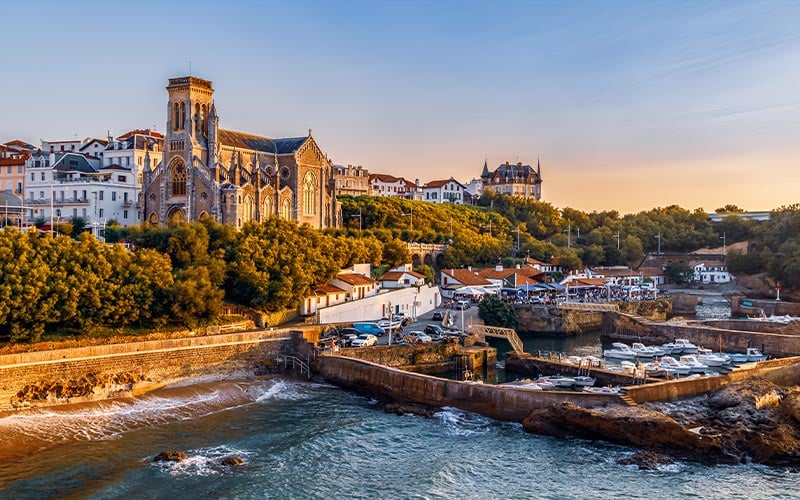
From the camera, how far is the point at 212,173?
74438 millimetres

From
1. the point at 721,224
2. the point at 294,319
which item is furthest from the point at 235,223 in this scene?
the point at 721,224

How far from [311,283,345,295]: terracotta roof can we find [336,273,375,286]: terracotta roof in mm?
1392

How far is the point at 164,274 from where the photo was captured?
4491 cm

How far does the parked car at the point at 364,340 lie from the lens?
46.9 metres

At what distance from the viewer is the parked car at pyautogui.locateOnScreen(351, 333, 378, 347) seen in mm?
46862

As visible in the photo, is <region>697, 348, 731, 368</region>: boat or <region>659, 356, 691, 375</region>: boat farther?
<region>697, 348, 731, 368</region>: boat

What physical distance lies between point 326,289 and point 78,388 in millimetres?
24618

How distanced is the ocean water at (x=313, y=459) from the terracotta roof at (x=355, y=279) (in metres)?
24.8

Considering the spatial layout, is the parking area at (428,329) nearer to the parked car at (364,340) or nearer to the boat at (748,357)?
the parked car at (364,340)

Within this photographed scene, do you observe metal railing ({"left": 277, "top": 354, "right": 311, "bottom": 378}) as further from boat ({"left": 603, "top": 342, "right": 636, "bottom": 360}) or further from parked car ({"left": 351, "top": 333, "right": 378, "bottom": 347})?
boat ({"left": 603, "top": 342, "right": 636, "bottom": 360})

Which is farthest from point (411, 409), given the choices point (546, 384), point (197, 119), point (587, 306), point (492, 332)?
point (197, 119)

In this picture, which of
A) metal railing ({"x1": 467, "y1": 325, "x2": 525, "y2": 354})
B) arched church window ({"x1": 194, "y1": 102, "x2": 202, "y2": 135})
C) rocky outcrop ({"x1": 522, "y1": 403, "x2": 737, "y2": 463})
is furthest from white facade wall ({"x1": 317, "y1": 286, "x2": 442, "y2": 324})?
arched church window ({"x1": 194, "y1": 102, "x2": 202, "y2": 135})

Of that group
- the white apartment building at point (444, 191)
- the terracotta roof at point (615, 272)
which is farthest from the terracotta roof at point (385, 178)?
the terracotta roof at point (615, 272)

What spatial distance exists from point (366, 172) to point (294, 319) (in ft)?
282
